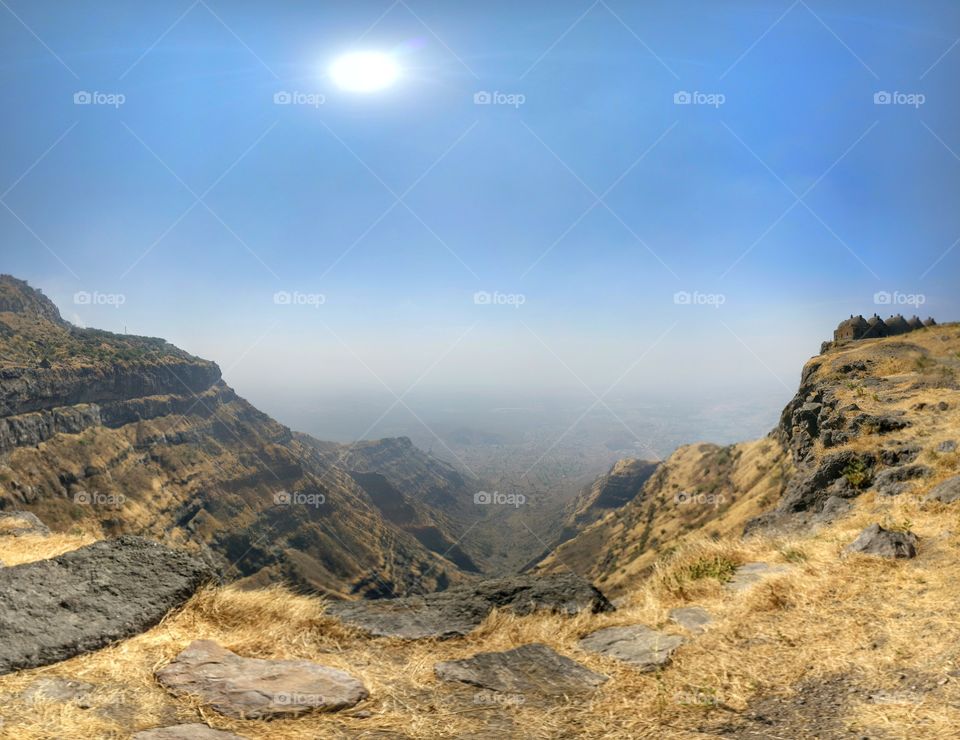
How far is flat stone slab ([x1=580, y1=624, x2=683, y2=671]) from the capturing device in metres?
5.59

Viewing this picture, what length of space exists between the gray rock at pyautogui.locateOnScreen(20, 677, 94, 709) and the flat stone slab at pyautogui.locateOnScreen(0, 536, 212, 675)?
1.22 feet

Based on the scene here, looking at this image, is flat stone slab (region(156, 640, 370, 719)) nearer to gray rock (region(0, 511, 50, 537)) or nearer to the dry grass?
the dry grass

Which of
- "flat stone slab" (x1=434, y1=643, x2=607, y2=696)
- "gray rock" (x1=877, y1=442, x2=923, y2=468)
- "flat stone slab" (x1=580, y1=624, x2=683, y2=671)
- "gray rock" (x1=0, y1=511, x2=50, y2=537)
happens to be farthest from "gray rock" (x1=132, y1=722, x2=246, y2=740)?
"gray rock" (x1=877, y1=442, x2=923, y2=468)

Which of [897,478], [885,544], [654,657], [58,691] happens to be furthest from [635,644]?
[897,478]

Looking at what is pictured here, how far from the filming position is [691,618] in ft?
22.3

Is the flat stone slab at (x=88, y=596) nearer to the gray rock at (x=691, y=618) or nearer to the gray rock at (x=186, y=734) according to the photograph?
the gray rock at (x=186, y=734)

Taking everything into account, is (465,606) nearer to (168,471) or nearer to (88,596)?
(88,596)

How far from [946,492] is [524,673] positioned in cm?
975

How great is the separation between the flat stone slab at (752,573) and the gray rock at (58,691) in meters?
7.56

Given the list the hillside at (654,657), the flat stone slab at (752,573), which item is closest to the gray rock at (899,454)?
the hillside at (654,657)

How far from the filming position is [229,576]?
762 cm

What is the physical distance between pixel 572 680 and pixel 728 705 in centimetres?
145

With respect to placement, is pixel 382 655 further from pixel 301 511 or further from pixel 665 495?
pixel 301 511

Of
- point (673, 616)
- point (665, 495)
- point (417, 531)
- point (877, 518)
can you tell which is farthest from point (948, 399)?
point (417, 531)
